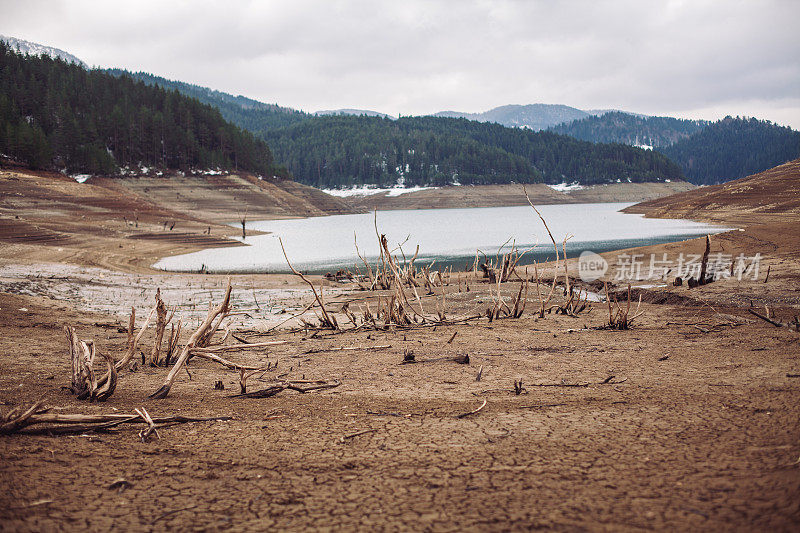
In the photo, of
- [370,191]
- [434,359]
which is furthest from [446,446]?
[370,191]

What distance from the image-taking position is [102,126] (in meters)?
78.9

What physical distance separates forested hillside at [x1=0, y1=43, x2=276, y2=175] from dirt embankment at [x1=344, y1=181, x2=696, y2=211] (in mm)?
30348

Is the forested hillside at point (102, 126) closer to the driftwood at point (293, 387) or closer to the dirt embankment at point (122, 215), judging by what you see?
the dirt embankment at point (122, 215)

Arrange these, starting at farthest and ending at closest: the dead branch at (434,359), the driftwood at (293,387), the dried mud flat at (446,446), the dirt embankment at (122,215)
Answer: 1. the dirt embankment at (122,215)
2. the dead branch at (434,359)
3. the driftwood at (293,387)
4. the dried mud flat at (446,446)

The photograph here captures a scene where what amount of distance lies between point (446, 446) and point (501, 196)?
122 metres

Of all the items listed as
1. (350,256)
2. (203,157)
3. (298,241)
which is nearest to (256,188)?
(203,157)

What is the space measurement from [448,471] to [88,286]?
683 inches

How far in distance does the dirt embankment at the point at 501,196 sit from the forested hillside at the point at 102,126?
30348 mm

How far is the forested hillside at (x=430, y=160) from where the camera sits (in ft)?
474

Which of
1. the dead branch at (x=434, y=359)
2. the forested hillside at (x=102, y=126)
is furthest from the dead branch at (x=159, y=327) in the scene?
the forested hillside at (x=102, y=126)

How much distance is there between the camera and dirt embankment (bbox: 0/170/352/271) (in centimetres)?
2728

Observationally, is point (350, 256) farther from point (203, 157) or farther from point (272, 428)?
point (203, 157)

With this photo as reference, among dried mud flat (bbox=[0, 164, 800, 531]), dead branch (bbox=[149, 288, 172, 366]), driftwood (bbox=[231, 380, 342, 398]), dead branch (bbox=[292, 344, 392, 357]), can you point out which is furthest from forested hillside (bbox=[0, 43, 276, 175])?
dried mud flat (bbox=[0, 164, 800, 531])

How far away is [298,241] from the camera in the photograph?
1622 inches
